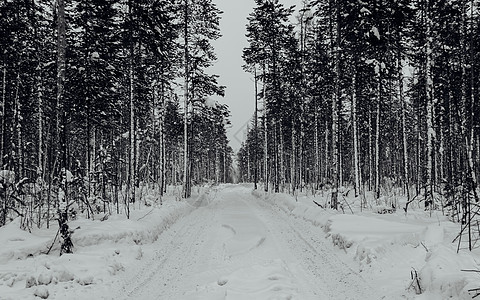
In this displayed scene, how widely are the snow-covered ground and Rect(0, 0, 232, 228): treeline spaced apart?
147 cm

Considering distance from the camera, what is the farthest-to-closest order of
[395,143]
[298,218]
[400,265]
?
[395,143] < [298,218] < [400,265]

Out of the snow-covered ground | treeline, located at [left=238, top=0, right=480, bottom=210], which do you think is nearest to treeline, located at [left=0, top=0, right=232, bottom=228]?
the snow-covered ground

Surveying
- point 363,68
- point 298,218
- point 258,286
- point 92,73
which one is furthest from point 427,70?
point 92,73

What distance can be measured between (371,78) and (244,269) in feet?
62.6

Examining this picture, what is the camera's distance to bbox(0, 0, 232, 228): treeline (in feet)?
29.9

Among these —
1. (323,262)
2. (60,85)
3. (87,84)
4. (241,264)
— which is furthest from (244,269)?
(87,84)

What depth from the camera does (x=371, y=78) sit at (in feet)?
72.3

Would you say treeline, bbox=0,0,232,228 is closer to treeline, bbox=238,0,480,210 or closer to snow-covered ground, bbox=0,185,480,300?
snow-covered ground, bbox=0,185,480,300

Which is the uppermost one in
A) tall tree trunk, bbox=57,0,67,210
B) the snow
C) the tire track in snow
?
the snow

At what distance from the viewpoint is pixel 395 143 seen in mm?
43719

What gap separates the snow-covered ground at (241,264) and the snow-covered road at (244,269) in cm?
2

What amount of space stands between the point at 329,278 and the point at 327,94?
76.9 ft

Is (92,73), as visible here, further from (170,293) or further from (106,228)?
(170,293)

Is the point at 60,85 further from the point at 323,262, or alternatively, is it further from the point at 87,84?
the point at 87,84
